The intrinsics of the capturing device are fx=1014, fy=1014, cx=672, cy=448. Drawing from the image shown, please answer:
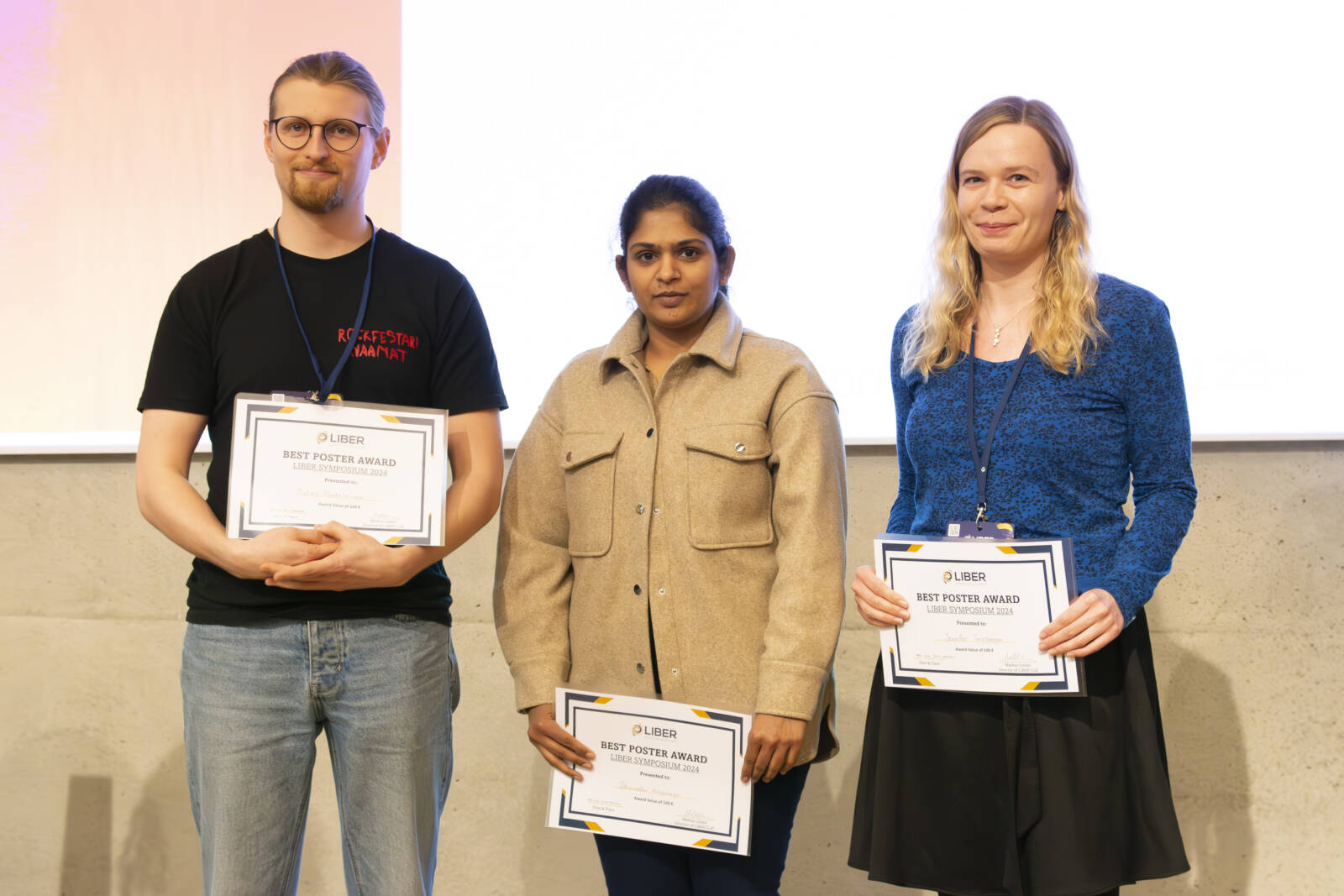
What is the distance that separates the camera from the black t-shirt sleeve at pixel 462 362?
1.72 meters

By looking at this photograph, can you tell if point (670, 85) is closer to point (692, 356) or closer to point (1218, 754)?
point (692, 356)

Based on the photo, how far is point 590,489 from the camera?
5.76 ft

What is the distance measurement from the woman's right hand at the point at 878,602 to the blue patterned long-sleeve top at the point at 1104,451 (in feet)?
0.60

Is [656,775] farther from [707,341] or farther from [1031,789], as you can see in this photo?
[707,341]

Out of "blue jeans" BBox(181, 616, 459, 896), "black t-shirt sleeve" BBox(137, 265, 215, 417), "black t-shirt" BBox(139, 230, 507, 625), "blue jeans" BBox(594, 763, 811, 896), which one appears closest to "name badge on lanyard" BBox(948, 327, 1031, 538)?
"blue jeans" BBox(594, 763, 811, 896)

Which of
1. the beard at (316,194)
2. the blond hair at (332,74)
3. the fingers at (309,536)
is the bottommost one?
the fingers at (309,536)

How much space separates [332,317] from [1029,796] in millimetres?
1321

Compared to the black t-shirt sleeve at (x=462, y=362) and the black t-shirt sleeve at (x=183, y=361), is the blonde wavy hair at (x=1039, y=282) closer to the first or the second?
the black t-shirt sleeve at (x=462, y=362)

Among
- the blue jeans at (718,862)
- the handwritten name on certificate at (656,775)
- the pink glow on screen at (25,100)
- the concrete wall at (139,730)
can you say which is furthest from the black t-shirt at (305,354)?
the pink glow on screen at (25,100)

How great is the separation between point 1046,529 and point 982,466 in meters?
Result: 0.13

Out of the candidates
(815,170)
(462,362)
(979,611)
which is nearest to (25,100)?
(462,362)

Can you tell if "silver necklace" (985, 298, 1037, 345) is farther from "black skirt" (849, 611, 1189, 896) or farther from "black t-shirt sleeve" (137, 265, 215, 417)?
"black t-shirt sleeve" (137, 265, 215, 417)

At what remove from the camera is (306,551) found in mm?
1511

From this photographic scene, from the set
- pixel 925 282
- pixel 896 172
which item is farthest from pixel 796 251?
pixel 925 282
